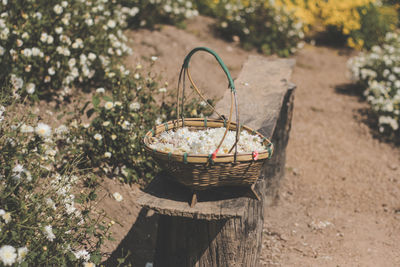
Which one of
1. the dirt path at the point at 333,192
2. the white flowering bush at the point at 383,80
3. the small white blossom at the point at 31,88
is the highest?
the small white blossom at the point at 31,88

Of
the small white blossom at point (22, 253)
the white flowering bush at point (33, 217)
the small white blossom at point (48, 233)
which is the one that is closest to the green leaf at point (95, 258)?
the white flowering bush at point (33, 217)

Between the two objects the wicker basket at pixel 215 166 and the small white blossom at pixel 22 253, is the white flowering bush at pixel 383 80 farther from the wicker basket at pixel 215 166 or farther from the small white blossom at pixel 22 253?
the small white blossom at pixel 22 253

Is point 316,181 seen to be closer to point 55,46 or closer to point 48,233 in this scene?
point 55,46

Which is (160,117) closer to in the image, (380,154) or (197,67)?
(197,67)

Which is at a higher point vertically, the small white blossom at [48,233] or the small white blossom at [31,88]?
the small white blossom at [48,233]

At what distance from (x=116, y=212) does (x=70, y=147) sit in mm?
567

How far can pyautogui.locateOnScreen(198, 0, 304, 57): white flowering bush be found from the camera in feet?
21.8

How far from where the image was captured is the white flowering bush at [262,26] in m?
6.63

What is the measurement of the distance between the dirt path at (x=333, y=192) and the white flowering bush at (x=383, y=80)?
9.1 inches

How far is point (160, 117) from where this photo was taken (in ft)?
11.2

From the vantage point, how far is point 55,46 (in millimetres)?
3877

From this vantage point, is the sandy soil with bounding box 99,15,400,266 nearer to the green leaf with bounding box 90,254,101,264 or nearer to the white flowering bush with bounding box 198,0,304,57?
the white flowering bush with bounding box 198,0,304,57

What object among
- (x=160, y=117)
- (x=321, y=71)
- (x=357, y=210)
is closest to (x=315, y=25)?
(x=321, y=71)

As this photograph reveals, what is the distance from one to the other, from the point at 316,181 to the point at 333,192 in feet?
0.70
